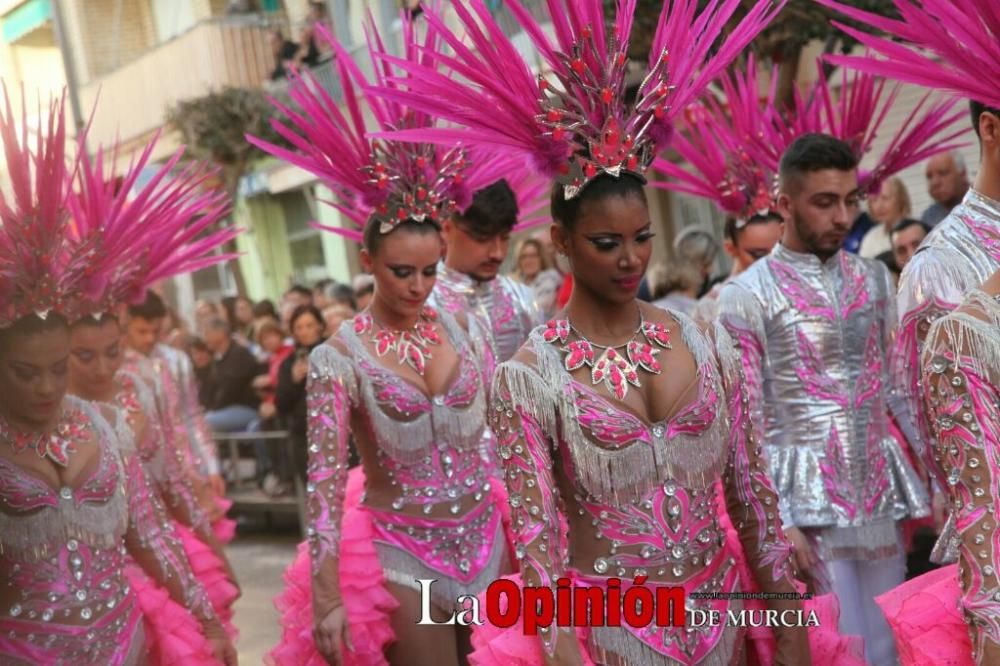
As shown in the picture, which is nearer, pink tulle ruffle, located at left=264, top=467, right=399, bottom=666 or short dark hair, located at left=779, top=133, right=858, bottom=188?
pink tulle ruffle, located at left=264, top=467, right=399, bottom=666

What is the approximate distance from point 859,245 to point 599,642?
20.0 feet

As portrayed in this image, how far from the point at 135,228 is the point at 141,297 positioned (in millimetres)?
655

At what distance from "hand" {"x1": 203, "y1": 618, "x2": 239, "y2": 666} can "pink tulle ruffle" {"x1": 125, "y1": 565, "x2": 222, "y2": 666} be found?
0.06m

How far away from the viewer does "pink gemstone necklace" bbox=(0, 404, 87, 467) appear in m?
4.02

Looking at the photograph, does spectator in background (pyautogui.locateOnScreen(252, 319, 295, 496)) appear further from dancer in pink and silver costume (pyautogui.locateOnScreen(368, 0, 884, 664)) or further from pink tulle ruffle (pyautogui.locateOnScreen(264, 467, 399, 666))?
dancer in pink and silver costume (pyautogui.locateOnScreen(368, 0, 884, 664))

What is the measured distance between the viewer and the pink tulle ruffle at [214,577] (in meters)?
5.72

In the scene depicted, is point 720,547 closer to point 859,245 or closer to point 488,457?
point 488,457

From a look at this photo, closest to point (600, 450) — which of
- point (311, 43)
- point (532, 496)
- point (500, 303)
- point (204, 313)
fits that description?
point (532, 496)

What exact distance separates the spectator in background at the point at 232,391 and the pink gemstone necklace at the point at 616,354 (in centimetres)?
1010

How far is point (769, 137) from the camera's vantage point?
6.16 metres

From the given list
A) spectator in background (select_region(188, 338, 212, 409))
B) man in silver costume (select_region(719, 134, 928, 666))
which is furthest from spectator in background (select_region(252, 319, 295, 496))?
man in silver costume (select_region(719, 134, 928, 666))

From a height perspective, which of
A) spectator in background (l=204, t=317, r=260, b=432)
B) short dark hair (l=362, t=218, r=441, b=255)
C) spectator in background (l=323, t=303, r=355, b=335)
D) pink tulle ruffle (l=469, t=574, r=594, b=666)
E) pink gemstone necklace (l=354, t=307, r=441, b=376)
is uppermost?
short dark hair (l=362, t=218, r=441, b=255)

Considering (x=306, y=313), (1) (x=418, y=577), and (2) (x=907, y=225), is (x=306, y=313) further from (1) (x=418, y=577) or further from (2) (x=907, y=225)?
(1) (x=418, y=577)

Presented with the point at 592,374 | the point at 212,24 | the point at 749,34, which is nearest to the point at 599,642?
the point at 592,374
